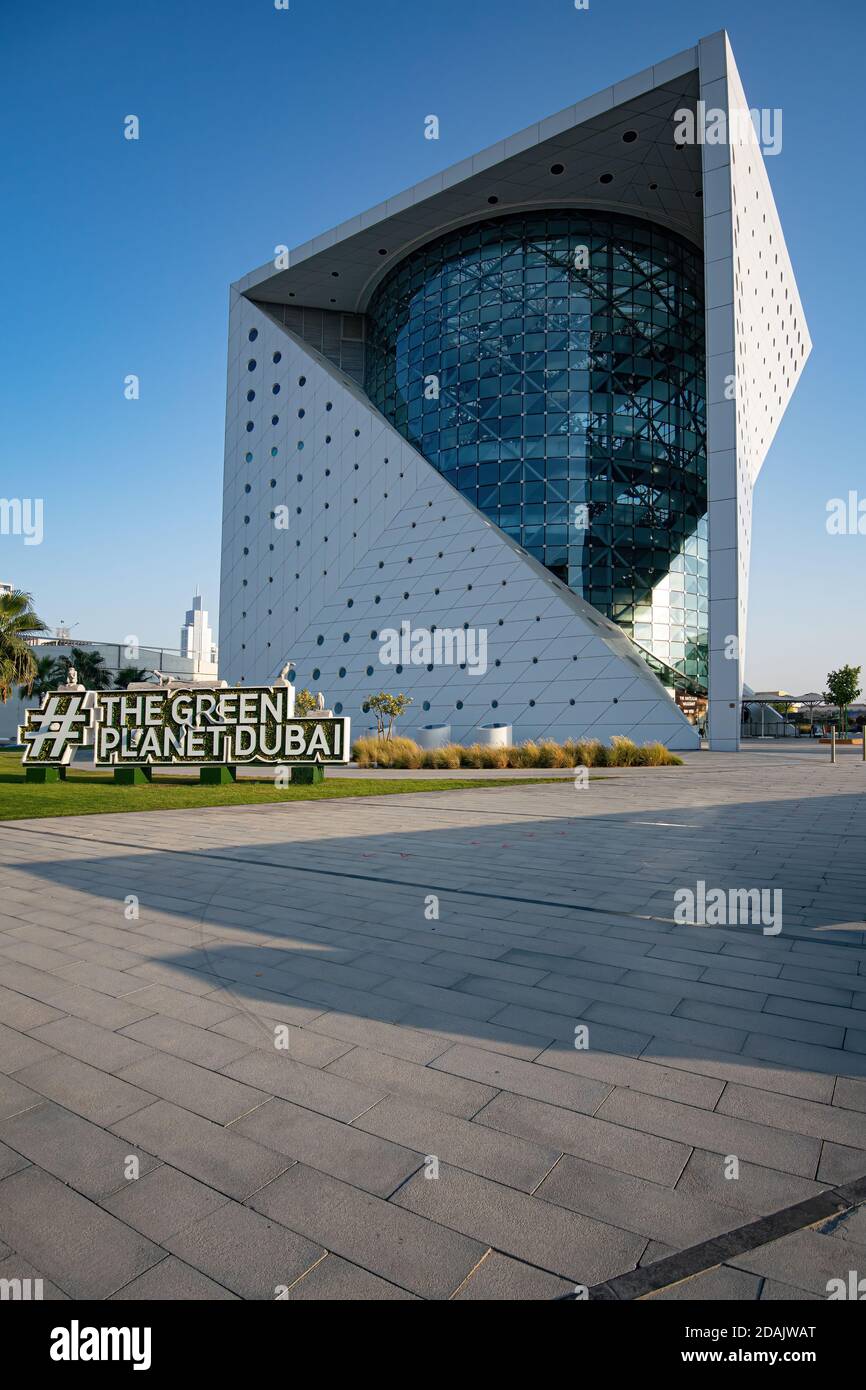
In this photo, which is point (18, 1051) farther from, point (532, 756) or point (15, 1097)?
point (532, 756)

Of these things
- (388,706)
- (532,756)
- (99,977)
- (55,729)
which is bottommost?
(532,756)

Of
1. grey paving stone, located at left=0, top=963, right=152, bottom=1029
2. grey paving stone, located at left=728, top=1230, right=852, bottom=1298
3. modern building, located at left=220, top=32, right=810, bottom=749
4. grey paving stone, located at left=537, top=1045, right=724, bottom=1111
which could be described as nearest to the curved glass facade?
modern building, located at left=220, top=32, right=810, bottom=749

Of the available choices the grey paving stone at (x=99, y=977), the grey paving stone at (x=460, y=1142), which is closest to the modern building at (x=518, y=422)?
the grey paving stone at (x=99, y=977)

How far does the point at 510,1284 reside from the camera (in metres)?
1.95

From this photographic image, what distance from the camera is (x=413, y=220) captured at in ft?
122

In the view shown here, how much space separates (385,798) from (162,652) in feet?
190

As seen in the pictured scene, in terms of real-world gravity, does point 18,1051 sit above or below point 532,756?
above

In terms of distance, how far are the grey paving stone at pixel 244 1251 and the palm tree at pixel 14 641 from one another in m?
33.6

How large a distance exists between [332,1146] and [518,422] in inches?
1574

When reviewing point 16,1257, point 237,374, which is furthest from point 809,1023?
point 237,374

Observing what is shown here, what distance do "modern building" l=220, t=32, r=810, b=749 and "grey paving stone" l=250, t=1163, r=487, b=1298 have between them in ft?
87.0

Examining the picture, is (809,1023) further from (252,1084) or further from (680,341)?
(680,341)

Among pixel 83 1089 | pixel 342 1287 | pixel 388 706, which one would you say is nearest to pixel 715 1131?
pixel 342 1287

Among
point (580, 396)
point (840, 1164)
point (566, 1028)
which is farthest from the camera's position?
point (580, 396)
